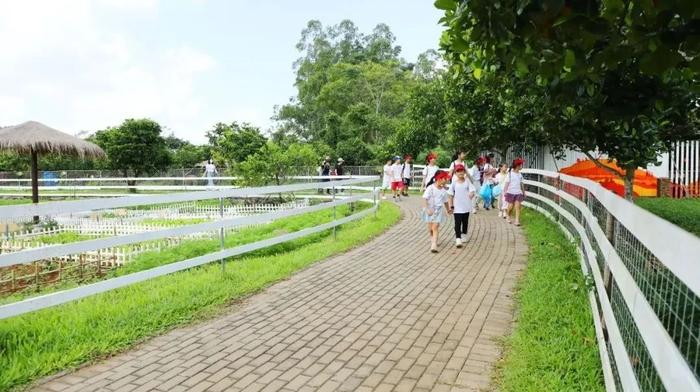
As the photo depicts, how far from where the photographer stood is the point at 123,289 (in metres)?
6.44

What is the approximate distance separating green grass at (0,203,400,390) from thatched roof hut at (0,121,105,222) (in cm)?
1177

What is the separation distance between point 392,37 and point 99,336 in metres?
59.8

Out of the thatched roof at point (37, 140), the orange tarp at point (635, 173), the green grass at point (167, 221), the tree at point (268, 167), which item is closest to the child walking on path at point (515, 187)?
the orange tarp at point (635, 173)

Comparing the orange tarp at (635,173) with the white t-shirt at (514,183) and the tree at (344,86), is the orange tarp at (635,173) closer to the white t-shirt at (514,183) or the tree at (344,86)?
the white t-shirt at (514,183)

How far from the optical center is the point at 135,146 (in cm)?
3431

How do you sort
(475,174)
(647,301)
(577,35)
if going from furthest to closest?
1. (475,174)
2. (577,35)
3. (647,301)

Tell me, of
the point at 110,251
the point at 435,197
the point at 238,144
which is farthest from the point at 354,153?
the point at 435,197

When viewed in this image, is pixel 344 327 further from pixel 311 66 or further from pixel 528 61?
pixel 311 66

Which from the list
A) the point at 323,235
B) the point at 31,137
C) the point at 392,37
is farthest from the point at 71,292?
the point at 392,37

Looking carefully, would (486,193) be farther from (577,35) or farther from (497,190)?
(577,35)

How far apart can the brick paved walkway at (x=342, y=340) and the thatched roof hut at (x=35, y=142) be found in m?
14.1

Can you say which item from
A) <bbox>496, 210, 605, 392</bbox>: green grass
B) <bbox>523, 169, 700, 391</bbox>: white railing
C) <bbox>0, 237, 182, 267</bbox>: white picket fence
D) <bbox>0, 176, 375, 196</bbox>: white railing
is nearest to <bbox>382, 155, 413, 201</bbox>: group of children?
<bbox>0, 176, 375, 196</bbox>: white railing

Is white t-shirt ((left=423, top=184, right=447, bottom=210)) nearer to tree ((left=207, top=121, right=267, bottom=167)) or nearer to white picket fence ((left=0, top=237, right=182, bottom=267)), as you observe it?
white picket fence ((left=0, top=237, right=182, bottom=267))

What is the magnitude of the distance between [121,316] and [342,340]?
2.20 metres
